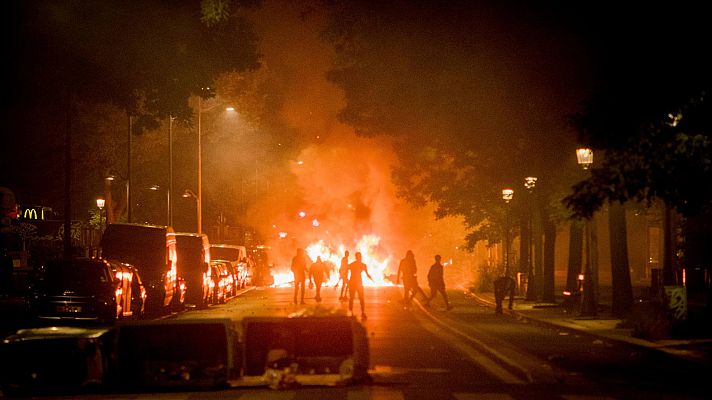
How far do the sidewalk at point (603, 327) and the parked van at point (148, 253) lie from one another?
10967mm

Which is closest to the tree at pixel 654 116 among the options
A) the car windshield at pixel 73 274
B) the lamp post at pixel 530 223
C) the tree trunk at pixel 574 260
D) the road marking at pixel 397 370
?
the road marking at pixel 397 370

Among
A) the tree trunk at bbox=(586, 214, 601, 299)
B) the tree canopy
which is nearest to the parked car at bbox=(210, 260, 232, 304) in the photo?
the tree trunk at bbox=(586, 214, 601, 299)

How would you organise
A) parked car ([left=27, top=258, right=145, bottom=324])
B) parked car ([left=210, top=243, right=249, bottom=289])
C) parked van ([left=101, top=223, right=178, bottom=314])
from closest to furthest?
1. parked car ([left=27, top=258, right=145, bottom=324])
2. parked van ([left=101, top=223, right=178, bottom=314])
3. parked car ([left=210, top=243, right=249, bottom=289])

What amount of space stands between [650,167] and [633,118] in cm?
99

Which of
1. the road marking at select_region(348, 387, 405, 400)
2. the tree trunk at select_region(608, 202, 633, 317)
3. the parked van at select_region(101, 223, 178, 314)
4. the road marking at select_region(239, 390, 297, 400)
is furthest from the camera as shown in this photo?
the parked van at select_region(101, 223, 178, 314)

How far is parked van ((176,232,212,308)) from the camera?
37.8 metres

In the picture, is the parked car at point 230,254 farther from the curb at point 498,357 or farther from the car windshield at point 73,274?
the curb at point 498,357

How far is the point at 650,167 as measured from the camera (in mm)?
18266

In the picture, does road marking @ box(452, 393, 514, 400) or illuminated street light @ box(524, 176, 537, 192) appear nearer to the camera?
road marking @ box(452, 393, 514, 400)

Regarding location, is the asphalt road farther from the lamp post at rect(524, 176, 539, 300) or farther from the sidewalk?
the lamp post at rect(524, 176, 539, 300)

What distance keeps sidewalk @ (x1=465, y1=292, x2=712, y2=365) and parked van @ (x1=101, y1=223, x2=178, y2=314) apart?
36.0ft

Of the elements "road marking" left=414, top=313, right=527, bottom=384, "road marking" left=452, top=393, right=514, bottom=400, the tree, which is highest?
the tree

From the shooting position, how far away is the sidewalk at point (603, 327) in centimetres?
2027

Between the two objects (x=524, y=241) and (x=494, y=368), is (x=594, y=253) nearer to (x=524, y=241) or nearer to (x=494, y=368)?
(x=494, y=368)
